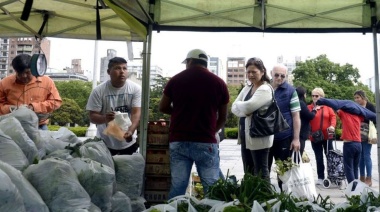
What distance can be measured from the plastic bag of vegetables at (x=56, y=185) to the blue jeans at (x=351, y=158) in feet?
16.5

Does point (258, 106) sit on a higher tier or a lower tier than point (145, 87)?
lower

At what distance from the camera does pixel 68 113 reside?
47.7m

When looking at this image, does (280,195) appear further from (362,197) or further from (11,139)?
(11,139)

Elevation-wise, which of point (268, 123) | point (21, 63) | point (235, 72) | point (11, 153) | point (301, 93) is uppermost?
point (235, 72)

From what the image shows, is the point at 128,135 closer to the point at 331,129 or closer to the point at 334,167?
the point at 331,129

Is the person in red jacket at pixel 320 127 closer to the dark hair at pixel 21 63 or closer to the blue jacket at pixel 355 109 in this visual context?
the blue jacket at pixel 355 109

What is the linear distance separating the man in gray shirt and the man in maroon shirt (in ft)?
2.86

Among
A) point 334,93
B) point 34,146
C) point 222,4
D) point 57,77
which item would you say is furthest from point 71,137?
point 57,77

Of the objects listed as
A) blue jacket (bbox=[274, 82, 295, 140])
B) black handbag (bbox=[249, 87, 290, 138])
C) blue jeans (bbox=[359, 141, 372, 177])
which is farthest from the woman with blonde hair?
black handbag (bbox=[249, 87, 290, 138])

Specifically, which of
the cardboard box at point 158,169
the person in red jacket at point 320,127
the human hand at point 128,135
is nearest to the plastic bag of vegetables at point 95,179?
the human hand at point 128,135

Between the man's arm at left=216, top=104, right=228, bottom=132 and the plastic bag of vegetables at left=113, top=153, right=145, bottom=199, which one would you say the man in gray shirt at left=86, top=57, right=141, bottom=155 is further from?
the man's arm at left=216, top=104, right=228, bottom=132

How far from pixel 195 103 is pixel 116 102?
1243 millimetres

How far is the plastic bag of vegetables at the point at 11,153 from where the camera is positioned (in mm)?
2344

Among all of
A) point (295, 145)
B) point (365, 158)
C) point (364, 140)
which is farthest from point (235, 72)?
point (295, 145)
